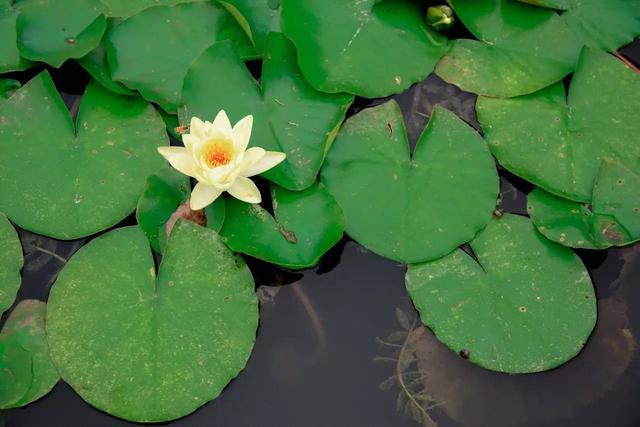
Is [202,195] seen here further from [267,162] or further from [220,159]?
[267,162]

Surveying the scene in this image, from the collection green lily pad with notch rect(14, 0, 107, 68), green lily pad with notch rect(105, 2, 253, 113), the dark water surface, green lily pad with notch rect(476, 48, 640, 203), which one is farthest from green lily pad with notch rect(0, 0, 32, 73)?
green lily pad with notch rect(476, 48, 640, 203)

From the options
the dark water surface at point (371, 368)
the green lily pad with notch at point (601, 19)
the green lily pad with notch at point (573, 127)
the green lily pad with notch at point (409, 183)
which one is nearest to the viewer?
the dark water surface at point (371, 368)

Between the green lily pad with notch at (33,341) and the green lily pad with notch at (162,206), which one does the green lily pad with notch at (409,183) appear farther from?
the green lily pad with notch at (33,341)

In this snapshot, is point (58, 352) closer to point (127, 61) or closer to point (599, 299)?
point (127, 61)

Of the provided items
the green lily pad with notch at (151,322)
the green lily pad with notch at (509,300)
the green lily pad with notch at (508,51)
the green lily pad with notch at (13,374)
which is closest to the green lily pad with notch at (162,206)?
the green lily pad with notch at (151,322)

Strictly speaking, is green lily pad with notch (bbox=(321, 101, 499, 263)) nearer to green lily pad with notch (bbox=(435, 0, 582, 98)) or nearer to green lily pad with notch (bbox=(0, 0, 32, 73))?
green lily pad with notch (bbox=(435, 0, 582, 98))

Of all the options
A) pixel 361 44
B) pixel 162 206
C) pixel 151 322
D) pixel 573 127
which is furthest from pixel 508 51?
pixel 151 322
